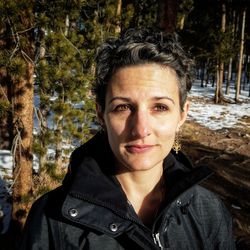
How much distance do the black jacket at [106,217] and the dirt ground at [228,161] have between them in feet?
13.1

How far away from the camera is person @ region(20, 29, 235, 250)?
1.63 metres

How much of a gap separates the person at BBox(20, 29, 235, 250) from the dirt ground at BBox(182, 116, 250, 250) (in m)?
4.05

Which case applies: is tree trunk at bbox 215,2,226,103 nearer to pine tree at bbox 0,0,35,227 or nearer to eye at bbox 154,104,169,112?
pine tree at bbox 0,0,35,227

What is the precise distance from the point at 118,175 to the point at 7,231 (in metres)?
3.85

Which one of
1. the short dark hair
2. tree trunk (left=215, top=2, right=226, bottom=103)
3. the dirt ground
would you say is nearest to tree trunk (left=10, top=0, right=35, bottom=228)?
the short dark hair

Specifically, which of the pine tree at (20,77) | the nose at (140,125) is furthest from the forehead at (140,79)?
the pine tree at (20,77)

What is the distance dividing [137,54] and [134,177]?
0.75m

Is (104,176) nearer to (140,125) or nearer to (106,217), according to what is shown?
(106,217)

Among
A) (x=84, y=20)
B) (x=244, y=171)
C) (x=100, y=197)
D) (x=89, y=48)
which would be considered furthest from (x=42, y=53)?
(x=244, y=171)

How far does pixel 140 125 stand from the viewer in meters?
1.74

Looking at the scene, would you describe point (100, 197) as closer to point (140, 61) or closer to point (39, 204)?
point (39, 204)

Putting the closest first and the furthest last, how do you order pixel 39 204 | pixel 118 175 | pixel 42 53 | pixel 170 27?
pixel 39 204
pixel 118 175
pixel 42 53
pixel 170 27

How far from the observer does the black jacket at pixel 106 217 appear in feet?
5.28

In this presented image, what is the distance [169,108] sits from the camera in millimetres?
1857
